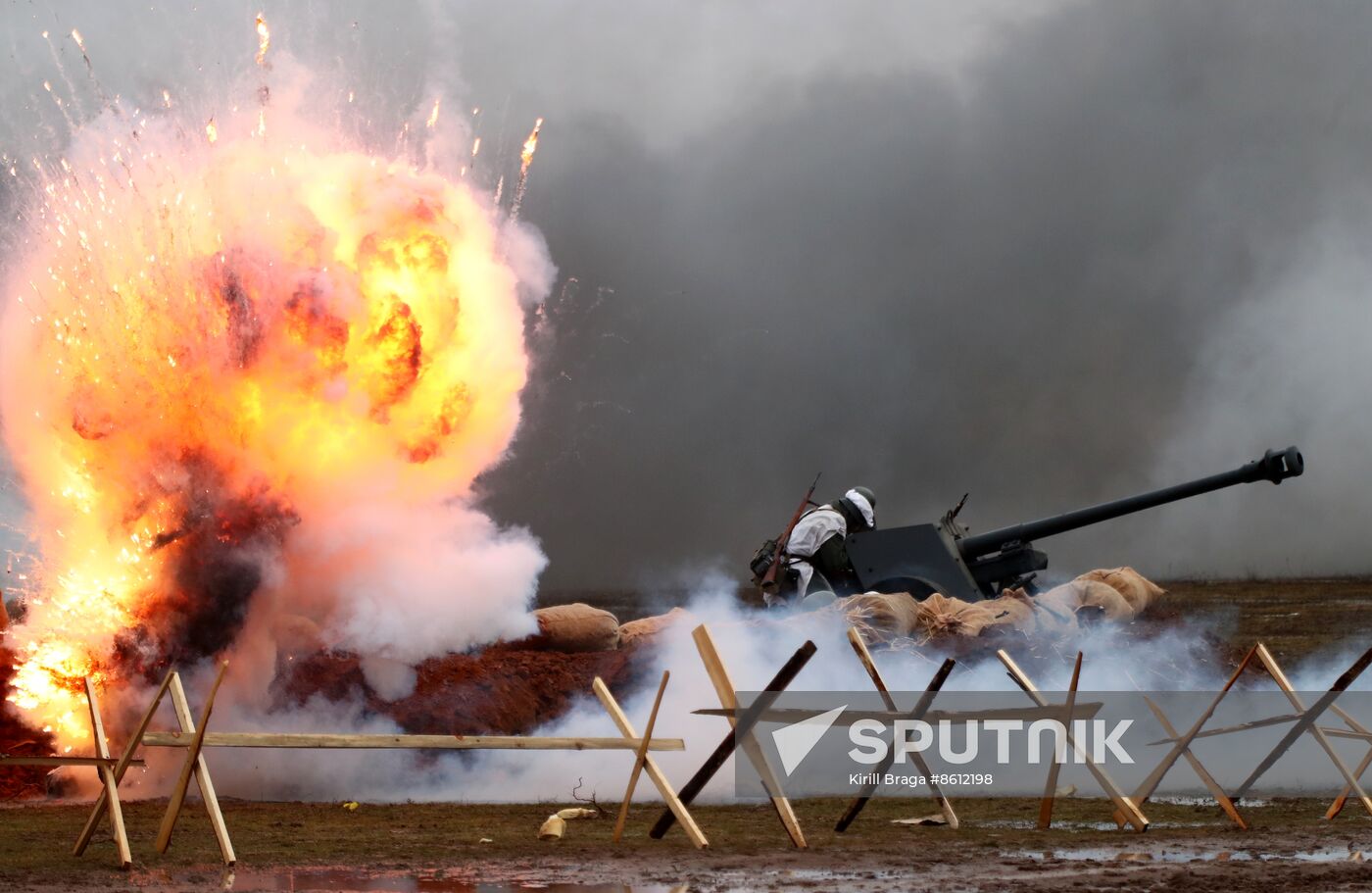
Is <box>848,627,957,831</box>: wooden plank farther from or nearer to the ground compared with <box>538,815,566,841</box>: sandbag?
farther from the ground

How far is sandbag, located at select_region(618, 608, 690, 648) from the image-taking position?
70.3 ft

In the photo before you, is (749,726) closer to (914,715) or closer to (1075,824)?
(914,715)

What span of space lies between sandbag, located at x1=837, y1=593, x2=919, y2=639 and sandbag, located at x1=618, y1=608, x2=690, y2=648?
2319mm

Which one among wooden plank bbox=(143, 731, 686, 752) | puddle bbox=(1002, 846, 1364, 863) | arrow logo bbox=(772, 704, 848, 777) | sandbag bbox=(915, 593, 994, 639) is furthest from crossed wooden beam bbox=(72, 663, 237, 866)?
sandbag bbox=(915, 593, 994, 639)

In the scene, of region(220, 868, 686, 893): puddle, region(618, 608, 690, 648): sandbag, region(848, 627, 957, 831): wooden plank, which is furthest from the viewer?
region(618, 608, 690, 648): sandbag

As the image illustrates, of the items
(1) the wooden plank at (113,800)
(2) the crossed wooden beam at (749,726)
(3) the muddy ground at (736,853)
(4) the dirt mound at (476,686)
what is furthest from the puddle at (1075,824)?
(1) the wooden plank at (113,800)

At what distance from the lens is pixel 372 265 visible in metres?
19.1

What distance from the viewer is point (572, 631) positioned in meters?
23.1

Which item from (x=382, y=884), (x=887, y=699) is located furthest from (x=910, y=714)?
(x=382, y=884)

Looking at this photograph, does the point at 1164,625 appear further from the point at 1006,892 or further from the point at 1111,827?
the point at 1006,892

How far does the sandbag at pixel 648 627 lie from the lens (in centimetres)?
2142

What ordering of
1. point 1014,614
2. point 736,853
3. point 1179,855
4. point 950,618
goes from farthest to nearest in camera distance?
1. point 1014,614
2. point 950,618
3. point 736,853
4. point 1179,855

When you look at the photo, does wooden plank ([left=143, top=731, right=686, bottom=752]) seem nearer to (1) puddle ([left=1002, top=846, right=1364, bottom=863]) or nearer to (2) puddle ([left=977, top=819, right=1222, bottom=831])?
(1) puddle ([left=1002, top=846, right=1364, bottom=863])

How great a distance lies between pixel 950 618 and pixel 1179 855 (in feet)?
30.7
